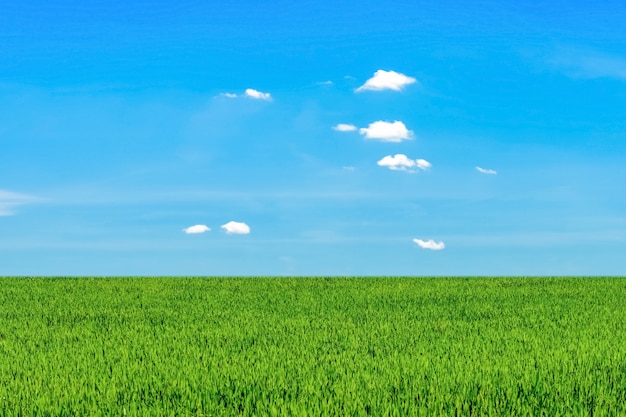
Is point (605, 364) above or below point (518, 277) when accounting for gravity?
below

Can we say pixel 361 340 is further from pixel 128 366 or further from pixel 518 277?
pixel 518 277

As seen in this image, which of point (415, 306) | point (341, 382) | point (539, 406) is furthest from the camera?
point (415, 306)

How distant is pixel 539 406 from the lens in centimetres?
708

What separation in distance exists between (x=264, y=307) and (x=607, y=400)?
10414 millimetres

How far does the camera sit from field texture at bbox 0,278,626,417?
22.9ft

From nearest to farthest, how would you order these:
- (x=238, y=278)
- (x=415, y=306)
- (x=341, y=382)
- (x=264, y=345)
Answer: (x=341, y=382)
(x=264, y=345)
(x=415, y=306)
(x=238, y=278)

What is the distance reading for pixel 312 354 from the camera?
9.75 metres

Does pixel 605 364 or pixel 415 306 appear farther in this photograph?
pixel 415 306

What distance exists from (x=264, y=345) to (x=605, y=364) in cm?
482

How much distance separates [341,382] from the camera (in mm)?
7609

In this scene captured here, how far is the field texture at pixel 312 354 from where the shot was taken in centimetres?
698

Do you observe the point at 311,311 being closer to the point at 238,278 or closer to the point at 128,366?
the point at 128,366

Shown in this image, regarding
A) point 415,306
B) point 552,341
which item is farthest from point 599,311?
point 552,341

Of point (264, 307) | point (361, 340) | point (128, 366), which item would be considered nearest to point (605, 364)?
point (361, 340)
